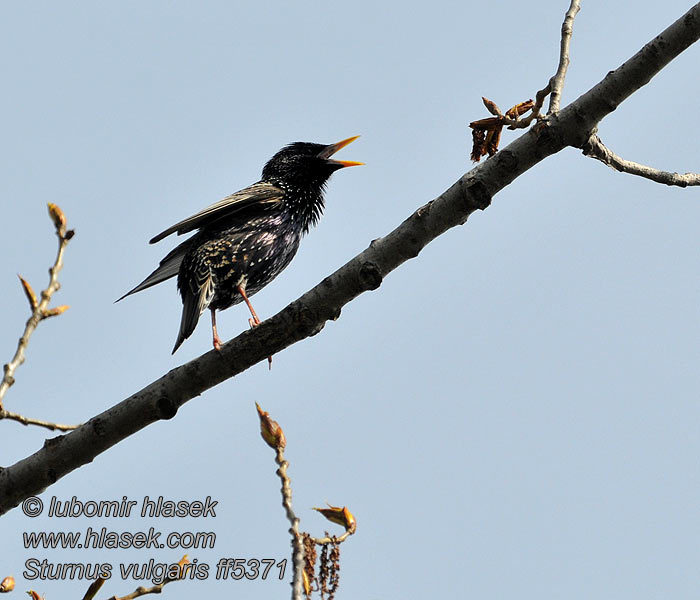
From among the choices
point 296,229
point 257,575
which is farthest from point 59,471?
point 296,229

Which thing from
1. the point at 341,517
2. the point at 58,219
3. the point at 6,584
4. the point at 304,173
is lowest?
the point at 341,517

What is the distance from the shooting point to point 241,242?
20.0 feet

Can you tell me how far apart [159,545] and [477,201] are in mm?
1982

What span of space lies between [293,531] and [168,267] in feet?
14.1

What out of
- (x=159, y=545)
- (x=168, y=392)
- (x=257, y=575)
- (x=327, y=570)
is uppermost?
(x=168, y=392)

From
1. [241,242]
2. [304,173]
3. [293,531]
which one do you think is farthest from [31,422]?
[304,173]

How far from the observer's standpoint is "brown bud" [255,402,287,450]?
103 inches

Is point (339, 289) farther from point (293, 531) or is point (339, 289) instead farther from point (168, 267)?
point (168, 267)

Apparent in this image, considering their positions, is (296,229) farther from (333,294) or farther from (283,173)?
(333,294)

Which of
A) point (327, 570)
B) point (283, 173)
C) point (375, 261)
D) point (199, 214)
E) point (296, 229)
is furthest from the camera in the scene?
point (283, 173)

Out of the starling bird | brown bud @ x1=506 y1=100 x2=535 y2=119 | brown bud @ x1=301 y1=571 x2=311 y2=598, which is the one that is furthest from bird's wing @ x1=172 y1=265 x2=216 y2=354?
brown bud @ x1=301 y1=571 x2=311 y2=598

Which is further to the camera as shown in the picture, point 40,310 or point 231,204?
point 231,204

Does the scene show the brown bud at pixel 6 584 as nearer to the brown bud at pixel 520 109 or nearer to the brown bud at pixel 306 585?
the brown bud at pixel 306 585

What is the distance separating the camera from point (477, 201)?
11.0ft
